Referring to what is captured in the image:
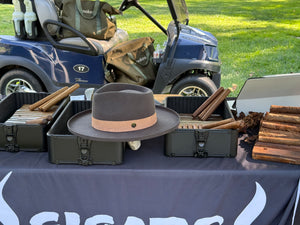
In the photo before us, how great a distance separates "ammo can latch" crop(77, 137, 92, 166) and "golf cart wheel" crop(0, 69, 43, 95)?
2719 millimetres

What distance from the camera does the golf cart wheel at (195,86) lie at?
14.3ft

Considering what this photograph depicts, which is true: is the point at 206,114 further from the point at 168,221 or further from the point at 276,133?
the point at 168,221

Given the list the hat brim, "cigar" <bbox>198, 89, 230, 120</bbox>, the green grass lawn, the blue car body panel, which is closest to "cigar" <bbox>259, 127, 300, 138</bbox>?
"cigar" <bbox>198, 89, 230, 120</bbox>

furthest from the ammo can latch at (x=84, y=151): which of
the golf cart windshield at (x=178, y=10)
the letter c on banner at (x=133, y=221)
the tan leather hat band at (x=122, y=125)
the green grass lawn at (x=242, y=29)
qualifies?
the green grass lawn at (x=242, y=29)

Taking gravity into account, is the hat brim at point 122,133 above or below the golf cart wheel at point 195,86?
above

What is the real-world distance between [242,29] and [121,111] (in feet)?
35.5

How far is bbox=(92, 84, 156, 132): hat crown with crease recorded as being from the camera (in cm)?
194

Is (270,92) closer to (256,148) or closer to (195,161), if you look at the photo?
(256,148)

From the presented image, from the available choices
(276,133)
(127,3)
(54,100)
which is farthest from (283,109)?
(127,3)

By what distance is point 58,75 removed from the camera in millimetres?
4430

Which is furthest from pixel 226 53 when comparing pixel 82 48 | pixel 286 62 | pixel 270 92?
pixel 270 92

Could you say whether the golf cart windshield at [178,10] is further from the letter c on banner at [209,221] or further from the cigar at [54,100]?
the letter c on banner at [209,221]

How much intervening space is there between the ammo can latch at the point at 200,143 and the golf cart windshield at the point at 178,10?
215 cm

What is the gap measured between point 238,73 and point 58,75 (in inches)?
167
